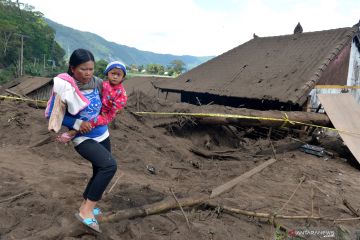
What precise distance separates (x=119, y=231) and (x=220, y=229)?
1198mm

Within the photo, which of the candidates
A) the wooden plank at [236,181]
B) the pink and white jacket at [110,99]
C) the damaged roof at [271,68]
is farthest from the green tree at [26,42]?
the pink and white jacket at [110,99]

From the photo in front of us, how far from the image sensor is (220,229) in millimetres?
3828

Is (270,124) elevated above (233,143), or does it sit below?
above

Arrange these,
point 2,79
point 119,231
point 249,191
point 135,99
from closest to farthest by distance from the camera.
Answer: point 119,231
point 249,191
point 135,99
point 2,79

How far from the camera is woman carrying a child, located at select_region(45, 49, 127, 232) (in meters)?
2.96

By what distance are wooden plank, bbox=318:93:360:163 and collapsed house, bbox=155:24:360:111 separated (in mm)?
1174

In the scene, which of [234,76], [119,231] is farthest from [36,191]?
[234,76]

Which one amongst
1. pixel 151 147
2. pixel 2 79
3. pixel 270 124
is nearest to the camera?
pixel 151 147

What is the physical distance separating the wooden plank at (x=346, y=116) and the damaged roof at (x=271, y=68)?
1167 mm

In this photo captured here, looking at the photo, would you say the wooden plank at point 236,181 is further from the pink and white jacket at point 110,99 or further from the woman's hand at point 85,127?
the woman's hand at point 85,127

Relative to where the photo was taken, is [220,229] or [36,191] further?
[36,191]

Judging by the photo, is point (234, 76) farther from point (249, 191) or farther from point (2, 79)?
point (2, 79)

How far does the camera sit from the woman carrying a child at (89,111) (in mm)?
2965

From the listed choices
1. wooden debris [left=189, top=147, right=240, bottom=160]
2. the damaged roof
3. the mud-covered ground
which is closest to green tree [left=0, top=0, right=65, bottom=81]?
the damaged roof
